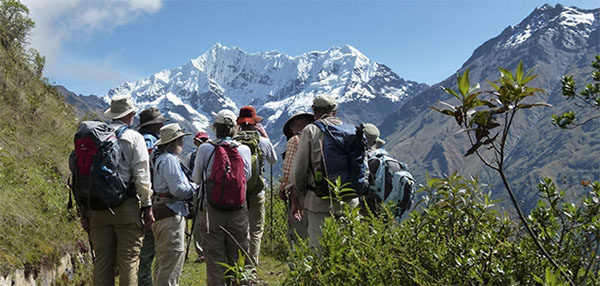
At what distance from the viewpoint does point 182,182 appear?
5582mm

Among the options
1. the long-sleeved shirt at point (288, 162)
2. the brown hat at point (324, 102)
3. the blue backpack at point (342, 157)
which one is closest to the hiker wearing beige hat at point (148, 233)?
the long-sleeved shirt at point (288, 162)

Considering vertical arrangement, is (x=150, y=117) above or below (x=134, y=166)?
above

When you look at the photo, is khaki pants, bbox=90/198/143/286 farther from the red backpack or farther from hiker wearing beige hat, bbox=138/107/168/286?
hiker wearing beige hat, bbox=138/107/168/286

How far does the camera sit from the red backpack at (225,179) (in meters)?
5.68

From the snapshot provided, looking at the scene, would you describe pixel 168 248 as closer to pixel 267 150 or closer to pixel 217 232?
pixel 217 232

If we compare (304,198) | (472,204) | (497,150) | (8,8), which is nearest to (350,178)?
(304,198)

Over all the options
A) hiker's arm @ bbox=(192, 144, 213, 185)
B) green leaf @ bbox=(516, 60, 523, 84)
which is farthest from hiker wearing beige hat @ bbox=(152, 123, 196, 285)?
green leaf @ bbox=(516, 60, 523, 84)

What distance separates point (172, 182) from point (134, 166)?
22.2 inches

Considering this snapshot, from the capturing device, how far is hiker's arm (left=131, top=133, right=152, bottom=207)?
5039 millimetres

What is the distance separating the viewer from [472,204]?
268 centimetres

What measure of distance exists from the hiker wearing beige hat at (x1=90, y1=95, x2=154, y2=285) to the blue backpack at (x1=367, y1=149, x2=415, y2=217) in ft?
9.80

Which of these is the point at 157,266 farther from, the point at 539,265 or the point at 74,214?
the point at 539,265

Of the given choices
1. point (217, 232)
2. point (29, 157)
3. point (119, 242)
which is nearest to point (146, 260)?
point (217, 232)

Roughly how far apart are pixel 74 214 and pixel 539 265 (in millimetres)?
7308
